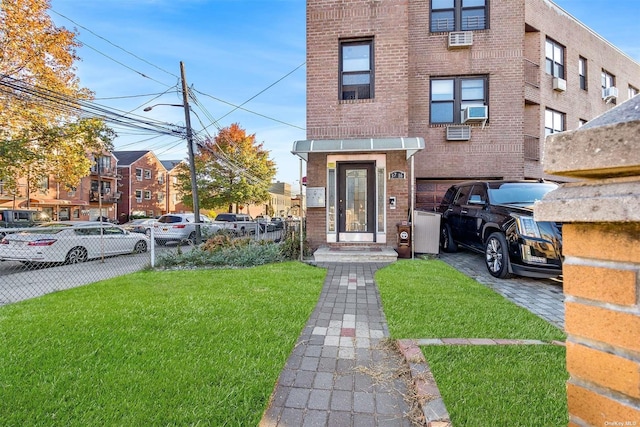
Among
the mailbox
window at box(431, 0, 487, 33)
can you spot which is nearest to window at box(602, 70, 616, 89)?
window at box(431, 0, 487, 33)

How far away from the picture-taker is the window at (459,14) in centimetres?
1074

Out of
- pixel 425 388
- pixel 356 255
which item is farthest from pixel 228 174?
pixel 425 388

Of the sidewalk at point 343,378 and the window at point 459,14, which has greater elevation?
the window at point 459,14

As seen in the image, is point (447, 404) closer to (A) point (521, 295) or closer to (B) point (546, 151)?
(B) point (546, 151)

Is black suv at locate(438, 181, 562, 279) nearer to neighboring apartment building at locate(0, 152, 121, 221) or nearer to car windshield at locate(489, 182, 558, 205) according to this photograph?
car windshield at locate(489, 182, 558, 205)

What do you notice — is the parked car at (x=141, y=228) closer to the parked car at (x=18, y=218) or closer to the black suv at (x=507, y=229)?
the parked car at (x=18, y=218)

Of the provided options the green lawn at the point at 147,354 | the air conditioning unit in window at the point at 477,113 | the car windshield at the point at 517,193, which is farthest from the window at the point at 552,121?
the green lawn at the point at 147,354

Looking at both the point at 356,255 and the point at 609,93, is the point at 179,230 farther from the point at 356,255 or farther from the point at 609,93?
the point at 609,93

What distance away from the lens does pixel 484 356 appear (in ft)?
9.25

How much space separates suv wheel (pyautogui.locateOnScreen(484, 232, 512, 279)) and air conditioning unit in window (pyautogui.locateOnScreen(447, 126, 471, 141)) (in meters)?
5.35

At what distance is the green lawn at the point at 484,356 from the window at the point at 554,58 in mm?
12236

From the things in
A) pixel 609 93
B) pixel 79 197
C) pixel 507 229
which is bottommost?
pixel 507 229

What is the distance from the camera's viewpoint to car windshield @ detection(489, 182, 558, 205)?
6477mm

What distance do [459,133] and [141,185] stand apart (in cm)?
3947
